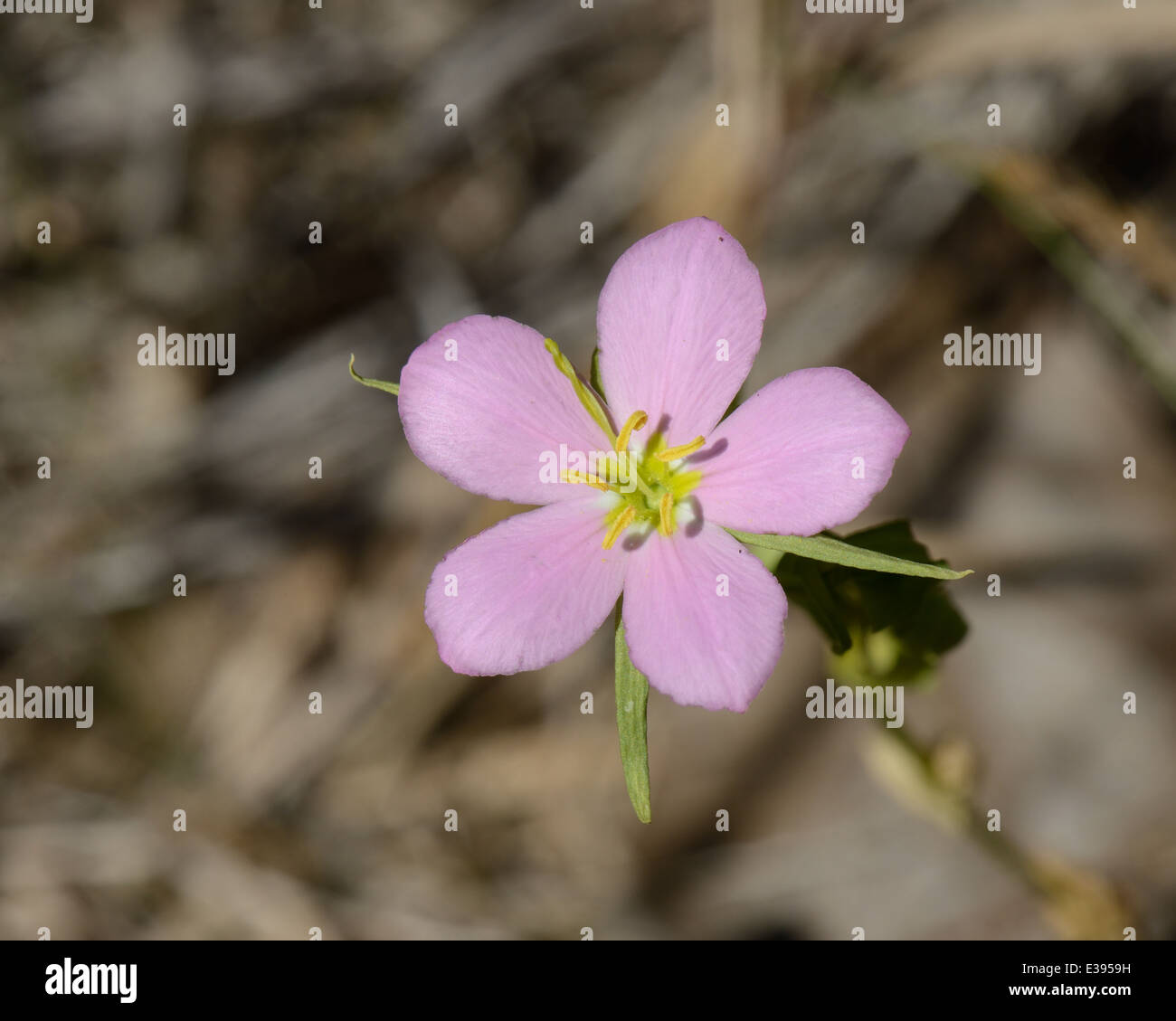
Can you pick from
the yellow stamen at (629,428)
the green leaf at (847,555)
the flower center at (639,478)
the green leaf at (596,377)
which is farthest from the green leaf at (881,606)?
the green leaf at (596,377)

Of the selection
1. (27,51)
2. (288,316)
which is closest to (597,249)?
(288,316)

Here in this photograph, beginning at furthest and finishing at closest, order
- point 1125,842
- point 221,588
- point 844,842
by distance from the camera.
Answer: point 221,588
point 844,842
point 1125,842

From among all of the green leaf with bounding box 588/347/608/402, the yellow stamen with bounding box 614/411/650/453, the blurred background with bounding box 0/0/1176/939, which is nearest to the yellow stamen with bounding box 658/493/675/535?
the yellow stamen with bounding box 614/411/650/453

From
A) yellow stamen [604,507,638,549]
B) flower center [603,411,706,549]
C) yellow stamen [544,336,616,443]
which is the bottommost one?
yellow stamen [604,507,638,549]

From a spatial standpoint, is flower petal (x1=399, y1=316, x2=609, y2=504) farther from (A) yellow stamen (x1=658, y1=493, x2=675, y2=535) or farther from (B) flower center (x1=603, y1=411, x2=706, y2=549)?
(A) yellow stamen (x1=658, y1=493, x2=675, y2=535)

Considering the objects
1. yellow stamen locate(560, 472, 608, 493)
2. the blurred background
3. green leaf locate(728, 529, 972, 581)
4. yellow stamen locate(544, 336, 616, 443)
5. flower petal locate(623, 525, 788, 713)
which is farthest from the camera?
the blurred background

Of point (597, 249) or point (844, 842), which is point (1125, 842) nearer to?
point (844, 842)

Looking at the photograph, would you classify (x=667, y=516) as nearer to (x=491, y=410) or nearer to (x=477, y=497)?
(x=491, y=410)
